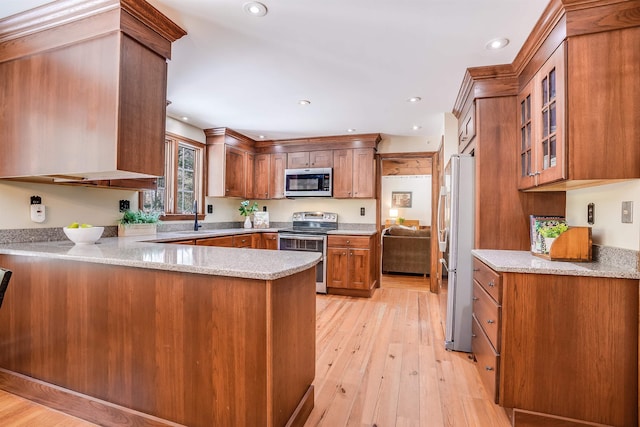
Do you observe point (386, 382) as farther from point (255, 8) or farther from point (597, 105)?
point (255, 8)

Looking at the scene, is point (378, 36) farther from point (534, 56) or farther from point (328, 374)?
point (328, 374)

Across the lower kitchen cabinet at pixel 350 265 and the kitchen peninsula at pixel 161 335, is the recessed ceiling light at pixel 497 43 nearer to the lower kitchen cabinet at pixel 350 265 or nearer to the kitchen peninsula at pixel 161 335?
the kitchen peninsula at pixel 161 335

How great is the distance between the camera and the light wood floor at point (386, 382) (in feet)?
5.72

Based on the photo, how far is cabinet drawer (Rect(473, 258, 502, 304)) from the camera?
69.2 inches

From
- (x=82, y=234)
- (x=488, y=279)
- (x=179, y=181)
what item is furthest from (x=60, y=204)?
(x=488, y=279)

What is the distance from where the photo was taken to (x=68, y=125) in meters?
1.89

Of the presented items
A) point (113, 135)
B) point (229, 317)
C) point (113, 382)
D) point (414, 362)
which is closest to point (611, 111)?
point (414, 362)

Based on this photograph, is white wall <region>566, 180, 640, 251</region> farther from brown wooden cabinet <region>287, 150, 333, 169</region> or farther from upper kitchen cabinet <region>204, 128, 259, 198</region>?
upper kitchen cabinet <region>204, 128, 259, 198</region>

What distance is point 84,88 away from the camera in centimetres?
184

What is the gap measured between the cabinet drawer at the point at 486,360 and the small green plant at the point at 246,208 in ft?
11.9

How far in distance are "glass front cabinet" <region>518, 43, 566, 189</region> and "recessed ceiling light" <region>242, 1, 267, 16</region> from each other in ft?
5.39

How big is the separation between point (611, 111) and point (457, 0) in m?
0.98

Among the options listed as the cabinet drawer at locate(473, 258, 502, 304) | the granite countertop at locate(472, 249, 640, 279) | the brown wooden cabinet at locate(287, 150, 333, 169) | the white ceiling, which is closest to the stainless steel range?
the brown wooden cabinet at locate(287, 150, 333, 169)

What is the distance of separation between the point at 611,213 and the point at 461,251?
1004mm
